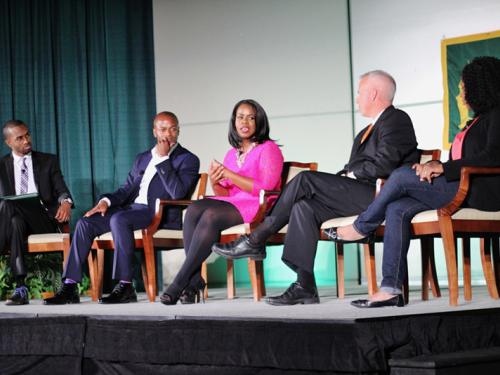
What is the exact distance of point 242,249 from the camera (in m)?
3.89

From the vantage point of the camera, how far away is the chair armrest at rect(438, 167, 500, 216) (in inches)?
137

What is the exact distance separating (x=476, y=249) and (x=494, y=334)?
285 centimetres

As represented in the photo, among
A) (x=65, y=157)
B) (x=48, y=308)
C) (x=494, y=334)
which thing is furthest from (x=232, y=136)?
(x=65, y=157)

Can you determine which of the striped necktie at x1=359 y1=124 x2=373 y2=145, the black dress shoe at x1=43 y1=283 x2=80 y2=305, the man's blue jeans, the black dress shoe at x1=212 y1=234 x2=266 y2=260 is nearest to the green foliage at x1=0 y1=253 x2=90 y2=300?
the black dress shoe at x1=43 y1=283 x2=80 y2=305

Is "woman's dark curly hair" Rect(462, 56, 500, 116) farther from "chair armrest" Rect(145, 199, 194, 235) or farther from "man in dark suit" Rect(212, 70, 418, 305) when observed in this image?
"chair armrest" Rect(145, 199, 194, 235)

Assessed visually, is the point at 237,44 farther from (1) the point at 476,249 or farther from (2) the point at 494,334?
(2) the point at 494,334

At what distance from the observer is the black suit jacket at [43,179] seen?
5.56m

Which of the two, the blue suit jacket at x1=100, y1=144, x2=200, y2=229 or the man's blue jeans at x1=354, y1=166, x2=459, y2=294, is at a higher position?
the blue suit jacket at x1=100, y1=144, x2=200, y2=229

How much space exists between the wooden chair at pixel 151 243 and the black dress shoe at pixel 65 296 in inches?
9.8

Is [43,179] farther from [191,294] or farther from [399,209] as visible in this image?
[399,209]

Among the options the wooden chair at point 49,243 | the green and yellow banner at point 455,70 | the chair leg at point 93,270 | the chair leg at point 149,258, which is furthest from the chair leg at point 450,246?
the green and yellow banner at point 455,70

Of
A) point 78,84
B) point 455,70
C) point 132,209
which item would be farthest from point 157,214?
point 455,70

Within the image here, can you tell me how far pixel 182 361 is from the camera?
319 centimetres

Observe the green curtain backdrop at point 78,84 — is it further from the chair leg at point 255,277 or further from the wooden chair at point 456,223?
the wooden chair at point 456,223
